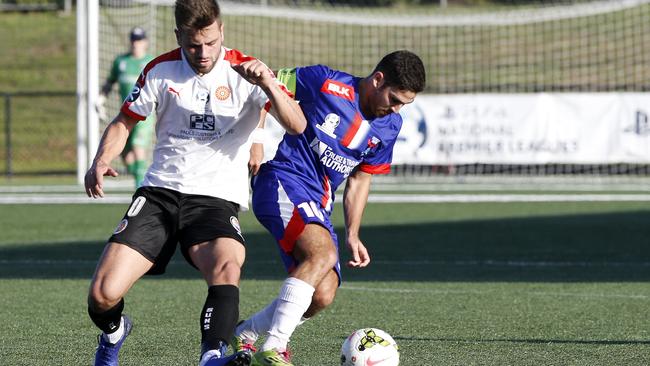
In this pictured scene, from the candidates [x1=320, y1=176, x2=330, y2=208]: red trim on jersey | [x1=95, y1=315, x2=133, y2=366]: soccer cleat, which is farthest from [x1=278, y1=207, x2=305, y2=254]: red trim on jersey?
[x1=95, y1=315, x2=133, y2=366]: soccer cleat

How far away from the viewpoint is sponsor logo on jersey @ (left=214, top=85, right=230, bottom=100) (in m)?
5.59

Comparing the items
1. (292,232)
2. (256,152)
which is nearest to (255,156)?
(256,152)

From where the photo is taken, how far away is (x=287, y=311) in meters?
5.50

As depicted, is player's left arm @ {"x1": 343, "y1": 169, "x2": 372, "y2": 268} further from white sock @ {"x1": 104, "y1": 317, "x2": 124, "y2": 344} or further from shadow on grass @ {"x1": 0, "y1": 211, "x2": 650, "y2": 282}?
shadow on grass @ {"x1": 0, "y1": 211, "x2": 650, "y2": 282}

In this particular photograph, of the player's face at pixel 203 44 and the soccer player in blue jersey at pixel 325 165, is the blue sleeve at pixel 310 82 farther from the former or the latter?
the player's face at pixel 203 44

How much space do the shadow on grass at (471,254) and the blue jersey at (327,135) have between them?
356cm

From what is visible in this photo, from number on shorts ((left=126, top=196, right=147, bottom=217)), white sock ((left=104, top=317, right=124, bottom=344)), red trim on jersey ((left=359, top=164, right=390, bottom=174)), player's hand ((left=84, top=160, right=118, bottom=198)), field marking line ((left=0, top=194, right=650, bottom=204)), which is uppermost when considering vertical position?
player's hand ((left=84, top=160, right=118, bottom=198))

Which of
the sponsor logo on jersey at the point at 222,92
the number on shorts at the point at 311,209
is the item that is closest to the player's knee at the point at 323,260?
the number on shorts at the point at 311,209

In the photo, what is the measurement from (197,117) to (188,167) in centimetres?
24

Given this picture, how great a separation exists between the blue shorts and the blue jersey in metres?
0.06

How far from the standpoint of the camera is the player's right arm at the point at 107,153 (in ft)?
17.8

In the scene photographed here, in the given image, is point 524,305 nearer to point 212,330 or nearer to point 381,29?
point 212,330

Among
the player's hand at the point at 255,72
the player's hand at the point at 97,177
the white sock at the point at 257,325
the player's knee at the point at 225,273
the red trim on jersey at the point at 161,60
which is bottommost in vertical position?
the white sock at the point at 257,325

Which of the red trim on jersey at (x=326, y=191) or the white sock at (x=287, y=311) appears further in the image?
the red trim on jersey at (x=326, y=191)
